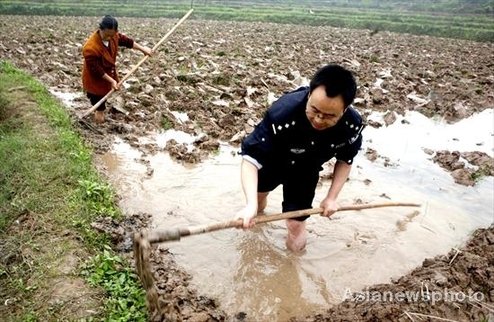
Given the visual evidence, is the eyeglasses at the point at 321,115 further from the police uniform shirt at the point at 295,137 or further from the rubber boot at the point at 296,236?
the rubber boot at the point at 296,236

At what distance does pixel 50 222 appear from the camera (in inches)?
130

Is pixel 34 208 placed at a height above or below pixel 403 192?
above

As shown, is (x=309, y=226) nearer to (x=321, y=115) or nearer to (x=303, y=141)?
(x=303, y=141)

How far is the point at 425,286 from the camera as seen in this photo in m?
2.96

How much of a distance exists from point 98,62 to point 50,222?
2.83m

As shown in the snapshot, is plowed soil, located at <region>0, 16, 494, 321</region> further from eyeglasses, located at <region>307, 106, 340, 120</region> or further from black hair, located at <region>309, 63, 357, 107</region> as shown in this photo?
black hair, located at <region>309, 63, 357, 107</region>

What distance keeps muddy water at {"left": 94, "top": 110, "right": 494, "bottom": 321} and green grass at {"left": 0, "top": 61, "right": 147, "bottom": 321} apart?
1.70ft

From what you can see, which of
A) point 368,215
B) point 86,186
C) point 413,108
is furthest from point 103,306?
point 413,108

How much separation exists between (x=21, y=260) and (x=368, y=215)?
3213mm

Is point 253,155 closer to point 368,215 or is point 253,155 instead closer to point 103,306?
point 103,306

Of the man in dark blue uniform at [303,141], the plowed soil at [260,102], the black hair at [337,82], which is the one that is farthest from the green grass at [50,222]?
the black hair at [337,82]

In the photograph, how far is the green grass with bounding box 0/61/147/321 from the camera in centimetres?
257

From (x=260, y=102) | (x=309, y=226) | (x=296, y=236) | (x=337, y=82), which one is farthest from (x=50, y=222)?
(x=260, y=102)

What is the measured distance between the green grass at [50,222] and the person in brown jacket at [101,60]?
24.0 inches
